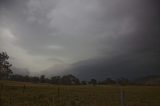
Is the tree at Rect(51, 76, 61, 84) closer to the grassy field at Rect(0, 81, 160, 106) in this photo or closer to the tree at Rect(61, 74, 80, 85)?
the tree at Rect(61, 74, 80, 85)

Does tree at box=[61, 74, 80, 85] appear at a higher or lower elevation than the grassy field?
higher

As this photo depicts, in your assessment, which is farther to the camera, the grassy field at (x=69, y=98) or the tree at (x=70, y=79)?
the tree at (x=70, y=79)

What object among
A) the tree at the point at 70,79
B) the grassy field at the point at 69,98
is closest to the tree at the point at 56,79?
the tree at the point at 70,79

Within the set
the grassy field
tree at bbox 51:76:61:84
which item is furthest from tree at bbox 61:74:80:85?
the grassy field

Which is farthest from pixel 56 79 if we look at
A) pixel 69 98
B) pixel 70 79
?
pixel 69 98

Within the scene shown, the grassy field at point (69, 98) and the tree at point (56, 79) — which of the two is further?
the tree at point (56, 79)

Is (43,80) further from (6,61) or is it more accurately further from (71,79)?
(6,61)

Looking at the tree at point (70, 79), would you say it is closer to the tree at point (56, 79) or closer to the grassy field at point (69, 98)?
the tree at point (56, 79)

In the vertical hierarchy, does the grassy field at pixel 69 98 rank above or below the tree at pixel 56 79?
below

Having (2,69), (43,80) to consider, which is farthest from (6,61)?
(43,80)

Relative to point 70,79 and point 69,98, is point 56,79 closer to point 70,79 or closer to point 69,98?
point 70,79

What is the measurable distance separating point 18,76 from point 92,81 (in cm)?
5034

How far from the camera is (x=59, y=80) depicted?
177625 mm

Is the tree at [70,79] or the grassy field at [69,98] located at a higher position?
the tree at [70,79]
